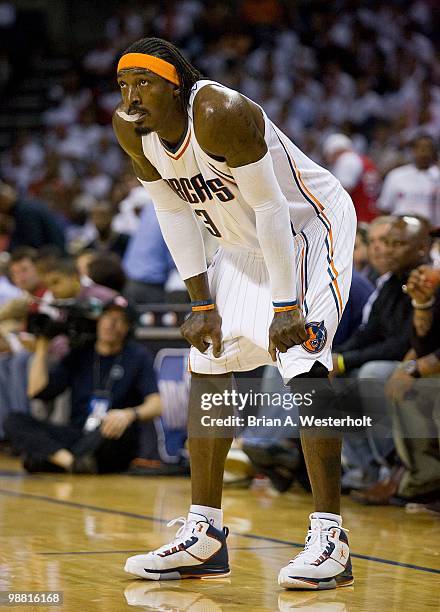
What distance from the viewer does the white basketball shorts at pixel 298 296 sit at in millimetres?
3844

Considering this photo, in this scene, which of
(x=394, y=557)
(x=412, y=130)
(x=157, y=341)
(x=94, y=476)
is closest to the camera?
(x=394, y=557)

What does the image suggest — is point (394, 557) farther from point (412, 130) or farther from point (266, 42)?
point (266, 42)

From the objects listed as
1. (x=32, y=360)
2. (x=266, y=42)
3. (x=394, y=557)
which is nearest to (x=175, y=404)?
(x=32, y=360)

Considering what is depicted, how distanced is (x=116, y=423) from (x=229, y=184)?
3.81m

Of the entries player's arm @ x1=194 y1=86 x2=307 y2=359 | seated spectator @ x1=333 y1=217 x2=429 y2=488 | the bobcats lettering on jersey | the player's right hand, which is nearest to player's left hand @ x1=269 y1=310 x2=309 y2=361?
player's arm @ x1=194 y1=86 x2=307 y2=359

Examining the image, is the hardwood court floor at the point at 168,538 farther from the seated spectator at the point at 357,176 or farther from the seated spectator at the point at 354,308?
the seated spectator at the point at 357,176

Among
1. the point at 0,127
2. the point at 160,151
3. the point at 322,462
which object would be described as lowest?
the point at 322,462

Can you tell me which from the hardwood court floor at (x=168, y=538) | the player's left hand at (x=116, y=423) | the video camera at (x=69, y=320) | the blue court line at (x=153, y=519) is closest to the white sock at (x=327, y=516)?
the hardwood court floor at (x=168, y=538)

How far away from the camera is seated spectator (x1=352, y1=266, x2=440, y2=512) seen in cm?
551

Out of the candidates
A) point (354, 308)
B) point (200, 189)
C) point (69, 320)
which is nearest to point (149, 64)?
point (200, 189)

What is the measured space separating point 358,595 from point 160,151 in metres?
1.55

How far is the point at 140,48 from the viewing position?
381 centimetres

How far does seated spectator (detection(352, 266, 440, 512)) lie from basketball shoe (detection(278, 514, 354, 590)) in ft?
5.85

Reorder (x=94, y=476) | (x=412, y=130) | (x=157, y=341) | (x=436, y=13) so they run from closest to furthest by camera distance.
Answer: (x=94, y=476) < (x=157, y=341) < (x=412, y=130) < (x=436, y=13)
